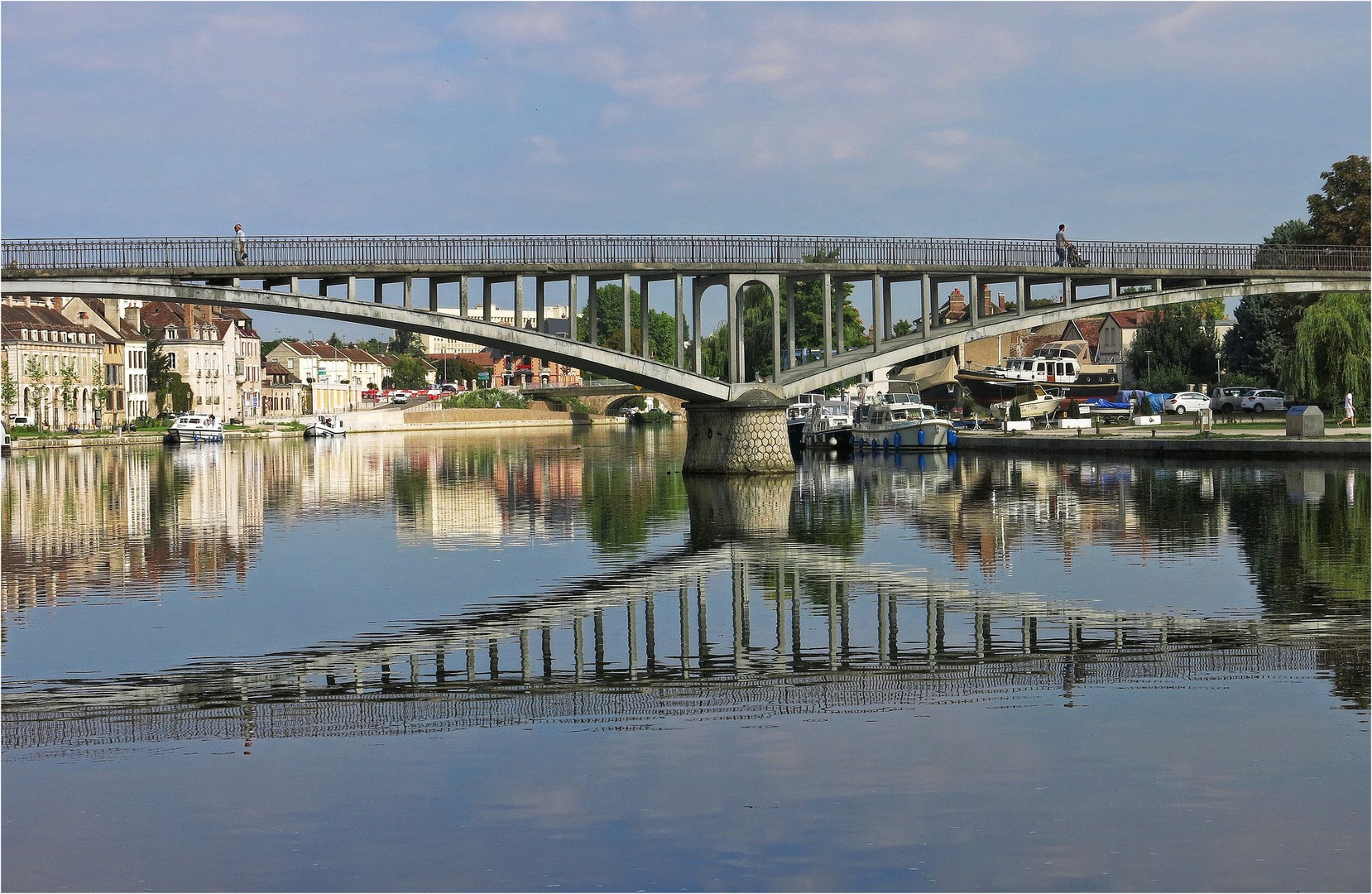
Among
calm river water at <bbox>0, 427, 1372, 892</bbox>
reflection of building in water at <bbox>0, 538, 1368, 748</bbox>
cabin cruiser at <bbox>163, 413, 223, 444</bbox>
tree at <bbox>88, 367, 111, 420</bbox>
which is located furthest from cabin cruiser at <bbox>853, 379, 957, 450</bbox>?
tree at <bbox>88, 367, 111, 420</bbox>

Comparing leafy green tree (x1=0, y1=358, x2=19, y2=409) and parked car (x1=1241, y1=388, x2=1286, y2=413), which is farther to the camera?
leafy green tree (x1=0, y1=358, x2=19, y2=409)

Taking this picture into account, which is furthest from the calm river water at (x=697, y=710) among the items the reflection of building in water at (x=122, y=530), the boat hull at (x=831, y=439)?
the boat hull at (x=831, y=439)

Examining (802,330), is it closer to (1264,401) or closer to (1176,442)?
(1264,401)

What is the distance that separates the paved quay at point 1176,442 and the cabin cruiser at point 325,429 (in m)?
67.0

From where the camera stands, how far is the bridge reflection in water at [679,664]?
16297 millimetres

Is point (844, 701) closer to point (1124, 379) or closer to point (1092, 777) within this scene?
point (1092, 777)

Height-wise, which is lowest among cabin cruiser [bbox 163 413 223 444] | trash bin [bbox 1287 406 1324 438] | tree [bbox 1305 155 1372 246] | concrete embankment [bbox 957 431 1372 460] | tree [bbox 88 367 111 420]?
concrete embankment [bbox 957 431 1372 460]

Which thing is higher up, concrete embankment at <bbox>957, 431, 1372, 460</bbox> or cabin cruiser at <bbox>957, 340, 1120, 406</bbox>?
cabin cruiser at <bbox>957, 340, 1120, 406</bbox>

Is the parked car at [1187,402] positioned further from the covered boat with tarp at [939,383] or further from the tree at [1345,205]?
the covered boat with tarp at [939,383]

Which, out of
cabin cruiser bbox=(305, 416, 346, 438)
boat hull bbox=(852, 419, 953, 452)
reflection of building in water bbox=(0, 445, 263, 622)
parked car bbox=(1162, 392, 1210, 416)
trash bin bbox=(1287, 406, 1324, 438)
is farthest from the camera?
cabin cruiser bbox=(305, 416, 346, 438)

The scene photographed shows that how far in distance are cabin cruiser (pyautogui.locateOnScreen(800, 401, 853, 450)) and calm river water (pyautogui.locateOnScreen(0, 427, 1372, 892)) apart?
43.8 metres

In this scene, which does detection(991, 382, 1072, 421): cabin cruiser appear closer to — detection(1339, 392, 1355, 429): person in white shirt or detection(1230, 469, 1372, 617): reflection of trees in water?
detection(1339, 392, 1355, 429): person in white shirt

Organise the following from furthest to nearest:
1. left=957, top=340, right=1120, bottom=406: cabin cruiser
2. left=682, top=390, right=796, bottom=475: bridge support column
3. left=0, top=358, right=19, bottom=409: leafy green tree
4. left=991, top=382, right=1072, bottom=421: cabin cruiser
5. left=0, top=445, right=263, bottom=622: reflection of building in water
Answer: left=0, top=358, right=19, bottom=409: leafy green tree
left=957, top=340, right=1120, bottom=406: cabin cruiser
left=991, top=382, right=1072, bottom=421: cabin cruiser
left=682, top=390, right=796, bottom=475: bridge support column
left=0, top=445, right=263, bottom=622: reflection of building in water

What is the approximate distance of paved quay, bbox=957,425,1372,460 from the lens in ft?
186
